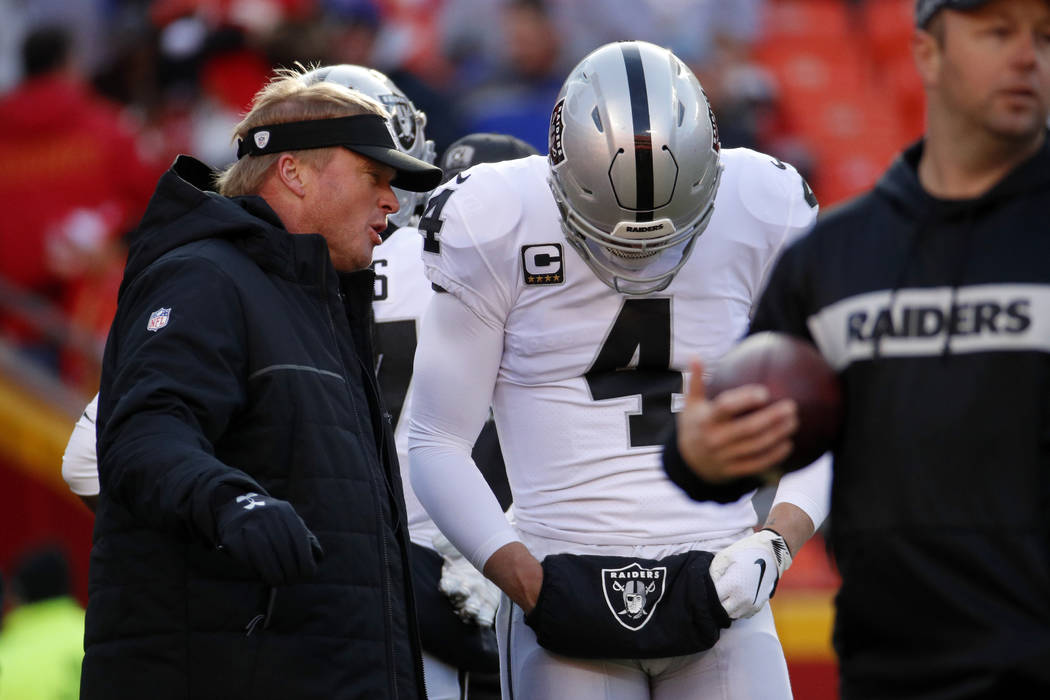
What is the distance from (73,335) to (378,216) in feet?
14.0

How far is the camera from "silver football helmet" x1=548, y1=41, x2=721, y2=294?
3229 millimetres

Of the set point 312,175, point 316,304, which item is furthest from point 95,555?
point 312,175

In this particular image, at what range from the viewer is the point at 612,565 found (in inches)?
129

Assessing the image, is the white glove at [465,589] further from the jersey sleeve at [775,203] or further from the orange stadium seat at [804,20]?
the orange stadium seat at [804,20]

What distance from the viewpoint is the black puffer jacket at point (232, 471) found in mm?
2754

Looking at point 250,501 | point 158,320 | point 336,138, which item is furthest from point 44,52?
point 250,501

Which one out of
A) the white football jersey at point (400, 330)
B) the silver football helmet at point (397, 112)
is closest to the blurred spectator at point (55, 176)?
the silver football helmet at point (397, 112)

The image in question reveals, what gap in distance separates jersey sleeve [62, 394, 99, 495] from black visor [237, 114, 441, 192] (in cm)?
78

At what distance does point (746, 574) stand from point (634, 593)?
0.76 ft

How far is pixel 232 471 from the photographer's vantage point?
8.69 feet

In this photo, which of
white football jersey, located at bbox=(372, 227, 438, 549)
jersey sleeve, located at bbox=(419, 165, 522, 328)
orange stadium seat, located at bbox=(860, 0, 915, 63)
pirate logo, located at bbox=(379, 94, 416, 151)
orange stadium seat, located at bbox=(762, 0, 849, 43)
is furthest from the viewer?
orange stadium seat, located at bbox=(762, 0, 849, 43)

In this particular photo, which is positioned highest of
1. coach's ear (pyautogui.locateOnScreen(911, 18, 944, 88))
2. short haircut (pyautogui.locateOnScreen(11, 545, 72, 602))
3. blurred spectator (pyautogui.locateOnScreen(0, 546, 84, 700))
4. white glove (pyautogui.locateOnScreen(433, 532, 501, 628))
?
coach's ear (pyautogui.locateOnScreen(911, 18, 944, 88))

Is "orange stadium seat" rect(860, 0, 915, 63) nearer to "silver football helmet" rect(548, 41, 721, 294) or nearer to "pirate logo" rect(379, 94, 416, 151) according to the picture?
"pirate logo" rect(379, 94, 416, 151)

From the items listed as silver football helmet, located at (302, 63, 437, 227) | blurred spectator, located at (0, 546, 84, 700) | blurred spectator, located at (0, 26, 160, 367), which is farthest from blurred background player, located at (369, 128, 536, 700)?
blurred spectator, located at (0, 26, 160, 367)
